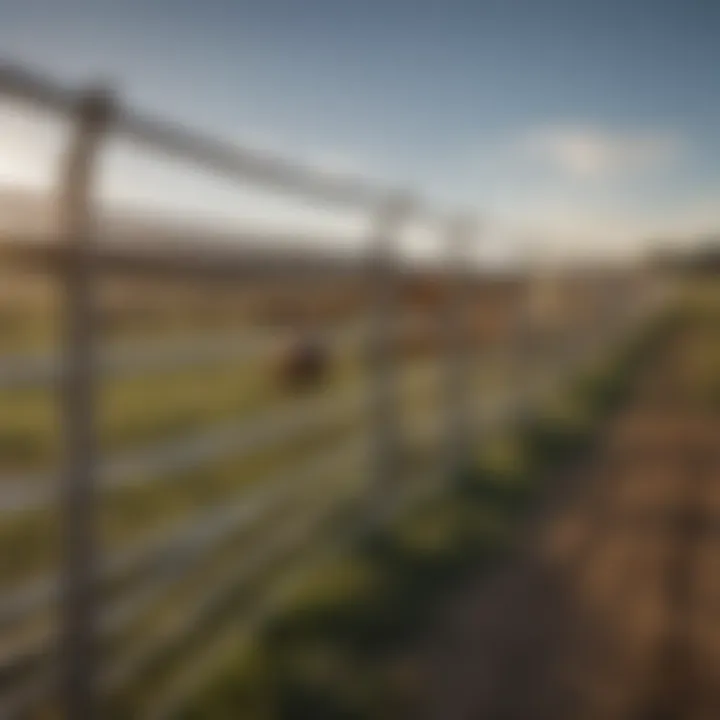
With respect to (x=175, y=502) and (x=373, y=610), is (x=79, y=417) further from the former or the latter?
(x=175, y=502)

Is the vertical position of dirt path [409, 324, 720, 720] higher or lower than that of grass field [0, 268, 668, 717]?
lower

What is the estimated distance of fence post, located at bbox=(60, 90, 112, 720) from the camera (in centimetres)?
215

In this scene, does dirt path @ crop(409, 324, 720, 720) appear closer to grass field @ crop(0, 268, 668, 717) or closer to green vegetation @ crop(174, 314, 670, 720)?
green vegetation @ crop(174, 314, 670, 720)

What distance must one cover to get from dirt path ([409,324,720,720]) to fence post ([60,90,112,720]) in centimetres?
84

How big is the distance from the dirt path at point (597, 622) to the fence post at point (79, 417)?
2.74 feet

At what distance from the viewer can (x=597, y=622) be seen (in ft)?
10.4

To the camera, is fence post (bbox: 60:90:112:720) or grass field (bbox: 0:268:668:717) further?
grass field (bbox: 0:268:668:717)

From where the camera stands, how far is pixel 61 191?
7.03 feet

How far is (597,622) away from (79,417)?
1.82 metres

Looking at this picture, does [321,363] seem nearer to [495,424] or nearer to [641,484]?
[495,424]

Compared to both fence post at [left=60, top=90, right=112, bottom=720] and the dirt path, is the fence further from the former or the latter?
the dirt path

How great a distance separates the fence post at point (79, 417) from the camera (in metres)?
2.15

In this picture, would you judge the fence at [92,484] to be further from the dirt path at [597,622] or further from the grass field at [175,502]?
the dirt path at [597,622]

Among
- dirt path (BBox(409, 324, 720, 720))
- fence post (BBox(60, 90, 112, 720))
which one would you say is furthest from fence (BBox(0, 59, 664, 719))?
dirt path (BBox(409, 324, 720, 720))
